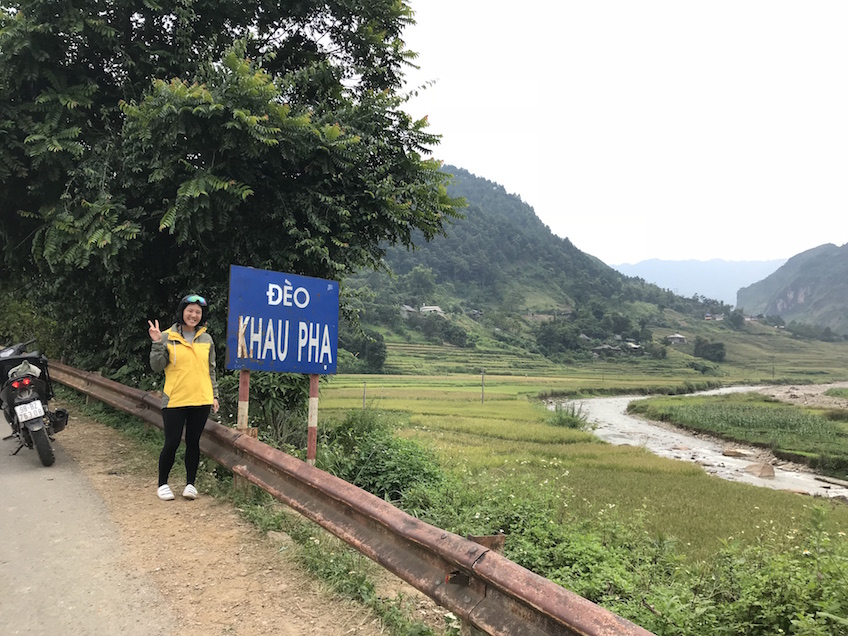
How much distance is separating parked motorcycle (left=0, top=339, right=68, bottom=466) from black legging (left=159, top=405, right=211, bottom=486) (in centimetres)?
208

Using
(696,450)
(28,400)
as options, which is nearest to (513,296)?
(696,450)

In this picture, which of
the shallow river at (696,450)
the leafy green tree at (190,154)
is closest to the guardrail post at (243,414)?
the leafy green tree at (190,154)

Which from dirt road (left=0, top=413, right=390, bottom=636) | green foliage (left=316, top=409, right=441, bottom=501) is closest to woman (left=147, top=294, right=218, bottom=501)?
dirt road (left=0, top=413, right=390, bottom=636)

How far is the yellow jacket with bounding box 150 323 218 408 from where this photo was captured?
450 centimetres

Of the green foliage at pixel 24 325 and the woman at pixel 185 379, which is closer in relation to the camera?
the woman at pixel 185 379

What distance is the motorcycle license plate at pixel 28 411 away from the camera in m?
5.82

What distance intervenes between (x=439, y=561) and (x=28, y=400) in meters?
5.49

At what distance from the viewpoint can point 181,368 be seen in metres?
4.55

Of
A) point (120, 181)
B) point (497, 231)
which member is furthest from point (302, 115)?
point (497, 231)

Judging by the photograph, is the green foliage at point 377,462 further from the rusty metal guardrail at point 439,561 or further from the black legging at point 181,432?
the rusty metal guardrail at point 439,561

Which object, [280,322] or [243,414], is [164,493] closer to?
[243,414]

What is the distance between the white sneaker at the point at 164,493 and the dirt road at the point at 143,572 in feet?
0.16

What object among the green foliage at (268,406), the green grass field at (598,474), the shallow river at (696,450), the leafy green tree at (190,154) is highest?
the leafy green tree at (190,154)

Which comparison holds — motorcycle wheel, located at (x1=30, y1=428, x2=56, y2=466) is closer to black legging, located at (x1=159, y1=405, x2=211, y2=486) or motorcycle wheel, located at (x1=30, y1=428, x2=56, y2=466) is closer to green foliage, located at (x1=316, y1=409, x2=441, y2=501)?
black legging, located at (x1=159, y1=405, x2=211, y2=486)
